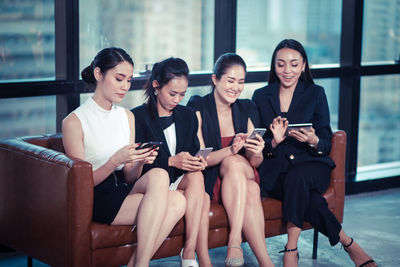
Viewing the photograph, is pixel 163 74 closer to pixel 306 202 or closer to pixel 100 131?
pixel 100 131

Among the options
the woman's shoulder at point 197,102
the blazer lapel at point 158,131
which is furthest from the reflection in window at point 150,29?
the blazer lapel at point 158,131

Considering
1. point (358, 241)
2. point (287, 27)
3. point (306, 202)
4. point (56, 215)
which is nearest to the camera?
point (56, 215)

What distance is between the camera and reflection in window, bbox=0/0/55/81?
3908 mm

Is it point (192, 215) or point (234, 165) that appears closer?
point (192, 215)

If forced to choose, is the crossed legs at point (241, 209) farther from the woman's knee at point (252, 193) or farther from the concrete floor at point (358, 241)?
the concrete floor at point (358, 241)

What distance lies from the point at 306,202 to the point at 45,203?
1.46 meters

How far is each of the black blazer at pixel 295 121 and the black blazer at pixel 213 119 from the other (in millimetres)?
134

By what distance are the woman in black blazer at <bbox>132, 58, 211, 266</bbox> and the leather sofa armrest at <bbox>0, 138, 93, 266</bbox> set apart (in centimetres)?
56

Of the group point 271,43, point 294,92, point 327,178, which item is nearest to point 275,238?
point 327,178

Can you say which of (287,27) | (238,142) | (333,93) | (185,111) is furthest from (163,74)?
(333,93)

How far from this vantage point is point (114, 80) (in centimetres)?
338

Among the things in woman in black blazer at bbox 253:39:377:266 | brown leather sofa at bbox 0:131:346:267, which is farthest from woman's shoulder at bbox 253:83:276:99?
brown leather sofa at bbox 0:131:346:267

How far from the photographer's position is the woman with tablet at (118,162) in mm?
3184

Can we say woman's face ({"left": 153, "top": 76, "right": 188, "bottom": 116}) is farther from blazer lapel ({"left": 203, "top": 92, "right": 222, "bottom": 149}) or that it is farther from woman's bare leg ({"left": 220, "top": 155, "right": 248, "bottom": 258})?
woman's bare leg ({"left": 220, "top": 155, "right": 248, "bottom": 258})
